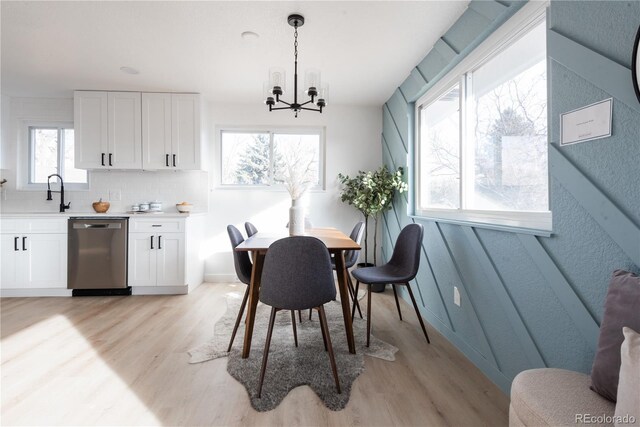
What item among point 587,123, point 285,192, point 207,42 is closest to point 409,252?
point 587,123

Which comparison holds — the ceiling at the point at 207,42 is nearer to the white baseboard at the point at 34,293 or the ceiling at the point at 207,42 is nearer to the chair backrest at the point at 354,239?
the chair backrest at the point at 354,239

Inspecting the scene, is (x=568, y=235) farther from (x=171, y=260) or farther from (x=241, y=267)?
(x=171, y=260)

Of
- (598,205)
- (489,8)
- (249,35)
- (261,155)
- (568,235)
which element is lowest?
(568,235)

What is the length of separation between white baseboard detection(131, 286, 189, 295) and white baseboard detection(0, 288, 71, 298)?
0.75m

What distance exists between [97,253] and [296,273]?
2.95 meters

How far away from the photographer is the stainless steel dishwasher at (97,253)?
10.8 feet

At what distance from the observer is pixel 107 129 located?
3.62 meters

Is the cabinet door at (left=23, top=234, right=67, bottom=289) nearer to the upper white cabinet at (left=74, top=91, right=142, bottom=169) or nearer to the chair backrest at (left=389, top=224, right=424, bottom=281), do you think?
the upper white cabinet at (left=74, top=91, right=142, bottom=169)

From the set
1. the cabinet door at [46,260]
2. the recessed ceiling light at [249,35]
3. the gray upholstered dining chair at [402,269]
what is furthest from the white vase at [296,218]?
the cabinet door at [46,260]

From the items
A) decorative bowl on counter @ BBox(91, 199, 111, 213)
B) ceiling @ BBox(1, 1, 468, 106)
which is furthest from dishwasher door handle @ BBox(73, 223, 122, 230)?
ceiling @ BBox(1, 1, 468, 106)

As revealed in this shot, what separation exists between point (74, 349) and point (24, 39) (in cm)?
263

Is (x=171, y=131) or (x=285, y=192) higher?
(x=171, y=131)

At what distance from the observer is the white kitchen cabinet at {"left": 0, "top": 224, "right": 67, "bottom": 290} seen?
3271 mm

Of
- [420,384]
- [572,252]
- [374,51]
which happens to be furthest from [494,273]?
[374,51]
